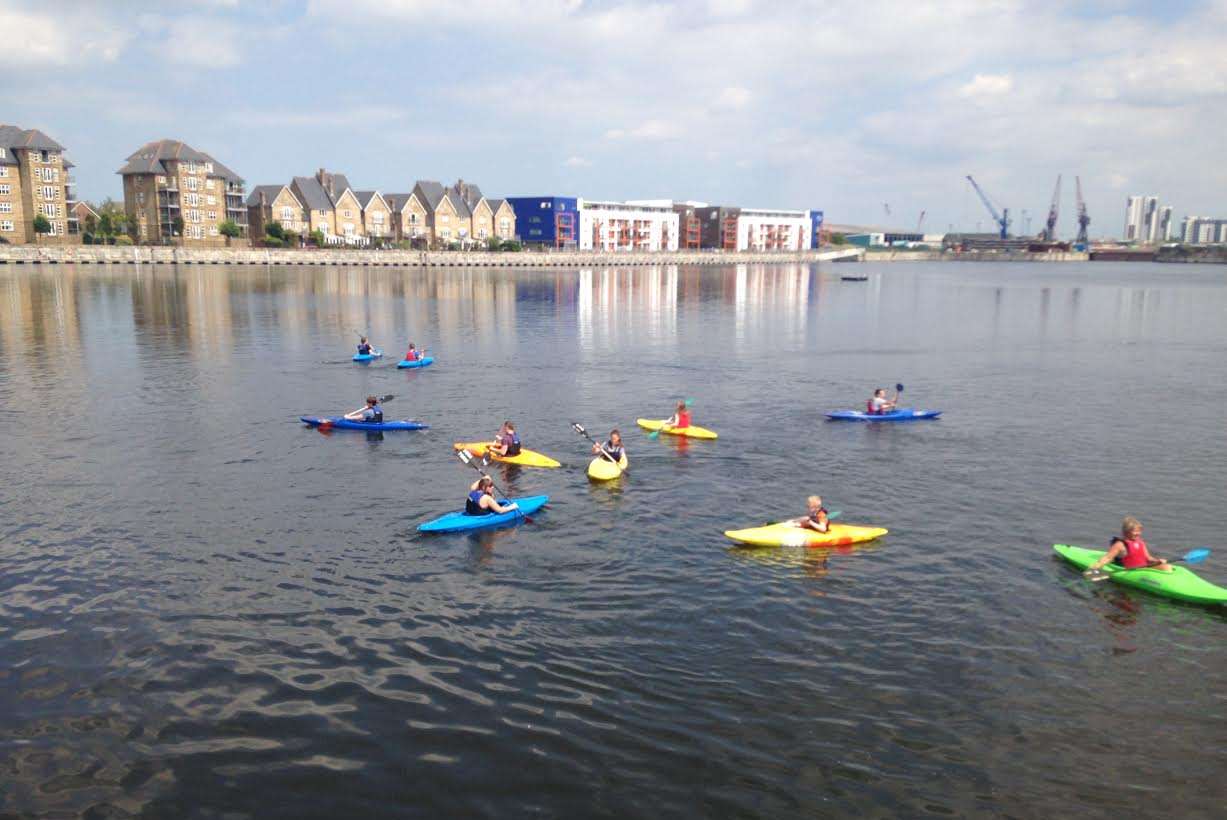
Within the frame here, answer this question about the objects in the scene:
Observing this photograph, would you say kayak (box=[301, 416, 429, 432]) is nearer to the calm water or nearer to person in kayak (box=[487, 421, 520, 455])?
the calm water

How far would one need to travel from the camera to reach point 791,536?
20.8 metres

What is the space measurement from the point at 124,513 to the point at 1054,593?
23.0 m

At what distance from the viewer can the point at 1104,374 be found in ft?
164

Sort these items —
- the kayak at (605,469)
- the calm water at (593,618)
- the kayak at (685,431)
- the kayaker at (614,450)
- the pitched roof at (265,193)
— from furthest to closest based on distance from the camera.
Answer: the pitched roof at (265,193)
the kayak at (685,431)
the kayaker at (614,450)
the kayak at (605,469)
the calm water at (593,618)

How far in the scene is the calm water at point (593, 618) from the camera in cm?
1205

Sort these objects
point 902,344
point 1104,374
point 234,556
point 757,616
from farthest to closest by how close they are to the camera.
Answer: point 902,344 → point 1104,374 → point 234,556 → point 757,616

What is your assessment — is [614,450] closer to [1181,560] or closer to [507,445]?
[507,445]

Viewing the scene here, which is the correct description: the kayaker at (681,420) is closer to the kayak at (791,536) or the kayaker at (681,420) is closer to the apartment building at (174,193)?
the kayak at (791,536)

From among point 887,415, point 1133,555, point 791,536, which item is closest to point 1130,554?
point 1133,555

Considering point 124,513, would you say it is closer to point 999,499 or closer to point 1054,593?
point 1054,593

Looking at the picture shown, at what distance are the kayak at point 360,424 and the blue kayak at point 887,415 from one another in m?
17.2

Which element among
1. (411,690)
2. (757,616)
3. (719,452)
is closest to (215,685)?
(411,690)

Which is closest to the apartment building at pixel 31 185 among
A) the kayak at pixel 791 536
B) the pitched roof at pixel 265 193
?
the pitched roof at pixel 265 193

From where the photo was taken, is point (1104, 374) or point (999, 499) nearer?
point (999, 499)
